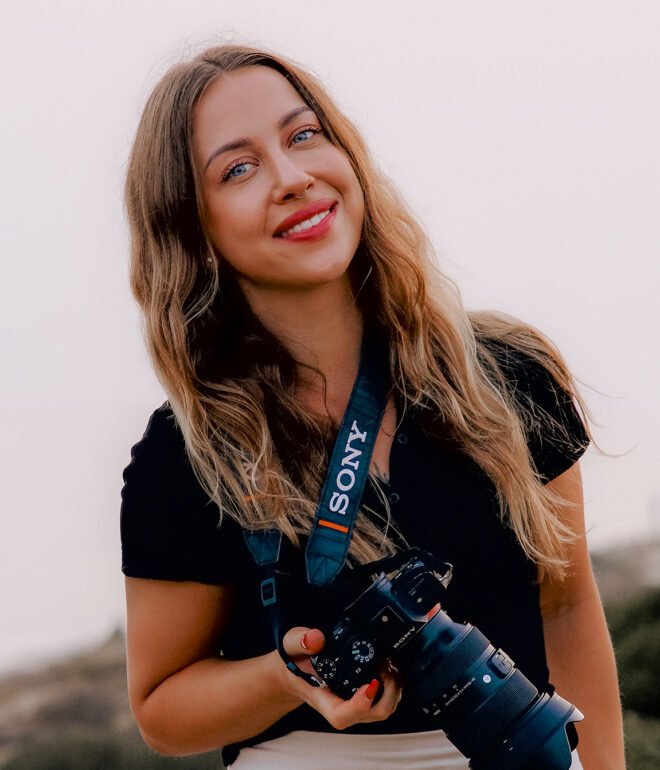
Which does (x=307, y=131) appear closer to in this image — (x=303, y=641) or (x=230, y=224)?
(x=230, y=224)

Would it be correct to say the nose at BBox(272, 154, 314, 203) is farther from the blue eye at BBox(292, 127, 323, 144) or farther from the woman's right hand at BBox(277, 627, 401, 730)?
the woman's right hand at BBox(277, 627, 401, 730)

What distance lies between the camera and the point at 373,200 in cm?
181

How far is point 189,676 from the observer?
1.66m

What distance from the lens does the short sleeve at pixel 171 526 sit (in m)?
1.61

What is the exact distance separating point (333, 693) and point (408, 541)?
29 cm

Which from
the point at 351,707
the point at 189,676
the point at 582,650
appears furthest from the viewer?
the point at 582,650

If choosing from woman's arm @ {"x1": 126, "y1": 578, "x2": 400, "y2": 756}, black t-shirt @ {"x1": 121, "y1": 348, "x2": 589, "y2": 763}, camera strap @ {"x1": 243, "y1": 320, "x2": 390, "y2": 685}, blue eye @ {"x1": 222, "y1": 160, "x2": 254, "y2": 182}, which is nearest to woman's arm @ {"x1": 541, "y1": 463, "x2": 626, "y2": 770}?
black t-shirt @ {"x1": 121, "y1": 348, "x2": 589, "y2": 763}

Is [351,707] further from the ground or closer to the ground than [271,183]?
closer to the ground

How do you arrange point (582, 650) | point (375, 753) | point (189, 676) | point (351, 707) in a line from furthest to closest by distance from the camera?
point (582, 650) → point (189, 676) → point (375, 753) → point (351, 707)

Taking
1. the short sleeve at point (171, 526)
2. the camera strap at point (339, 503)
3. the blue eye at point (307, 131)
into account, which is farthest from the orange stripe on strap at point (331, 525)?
the blue eye at point (307, 131)

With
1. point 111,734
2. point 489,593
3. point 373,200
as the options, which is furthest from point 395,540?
point 111,734

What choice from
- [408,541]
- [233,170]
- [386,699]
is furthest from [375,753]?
[233,170]

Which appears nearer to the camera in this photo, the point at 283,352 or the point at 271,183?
the point at 271,183

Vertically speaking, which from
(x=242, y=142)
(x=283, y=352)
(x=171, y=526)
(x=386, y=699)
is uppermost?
(x=242, y=142)
